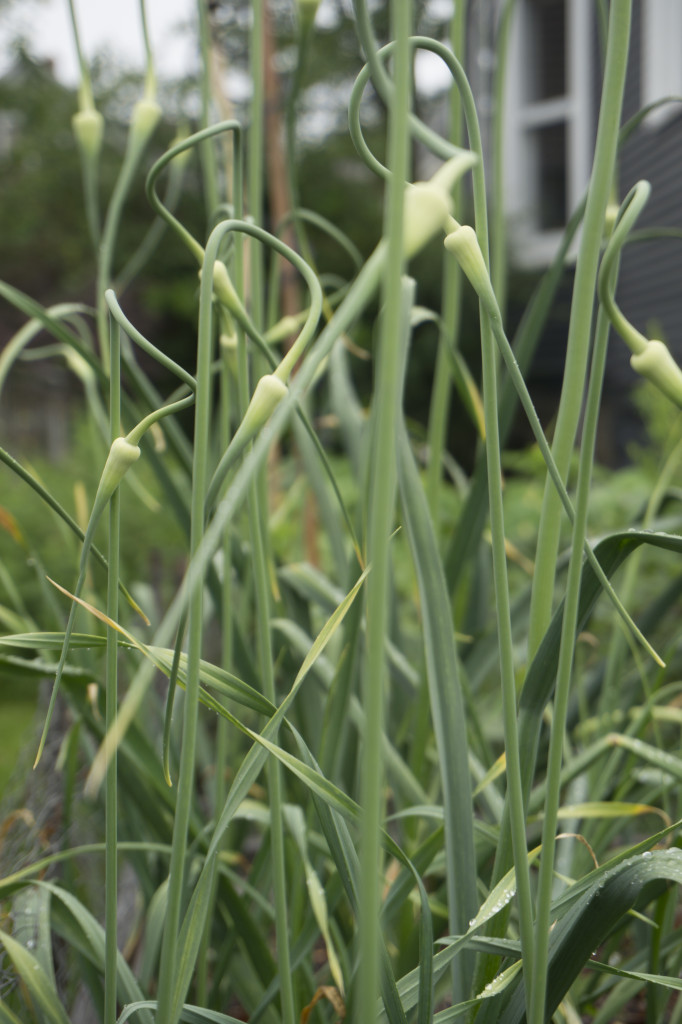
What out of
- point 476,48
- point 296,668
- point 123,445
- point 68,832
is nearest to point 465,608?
point 296,668

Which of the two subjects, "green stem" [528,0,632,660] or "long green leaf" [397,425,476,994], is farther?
"long green leaf" [397,425,476,994]

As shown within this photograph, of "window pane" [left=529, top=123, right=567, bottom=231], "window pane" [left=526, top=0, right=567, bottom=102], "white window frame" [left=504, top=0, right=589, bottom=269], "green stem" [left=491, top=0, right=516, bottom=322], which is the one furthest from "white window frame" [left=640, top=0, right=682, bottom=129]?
"green stem" [left=491, top=0, right=516, bottom=322]

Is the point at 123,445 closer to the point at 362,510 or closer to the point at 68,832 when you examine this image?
the point at 362,510

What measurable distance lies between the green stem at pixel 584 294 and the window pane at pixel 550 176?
20.8 ft

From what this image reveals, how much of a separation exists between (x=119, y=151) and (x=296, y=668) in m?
7.11

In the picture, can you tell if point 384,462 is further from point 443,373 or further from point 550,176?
point 550,176

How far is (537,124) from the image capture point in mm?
5738

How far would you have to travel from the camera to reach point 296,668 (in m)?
0.73

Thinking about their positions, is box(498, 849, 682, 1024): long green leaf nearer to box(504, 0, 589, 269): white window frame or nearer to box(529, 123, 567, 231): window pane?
box(504, 0, 589, 269): white window frame

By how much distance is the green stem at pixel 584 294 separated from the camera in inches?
13.8

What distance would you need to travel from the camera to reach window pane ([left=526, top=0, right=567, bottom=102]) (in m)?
5.75

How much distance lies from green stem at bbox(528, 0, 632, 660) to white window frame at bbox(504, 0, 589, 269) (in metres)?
4.71

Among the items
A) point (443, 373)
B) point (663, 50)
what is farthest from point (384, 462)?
point (663, 50)

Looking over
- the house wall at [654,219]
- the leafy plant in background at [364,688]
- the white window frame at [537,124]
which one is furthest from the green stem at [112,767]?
the white window frame at [537,124]
